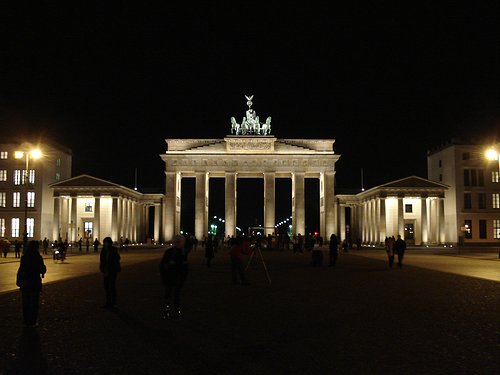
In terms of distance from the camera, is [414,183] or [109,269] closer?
[109,269]

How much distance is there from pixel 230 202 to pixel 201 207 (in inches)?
168

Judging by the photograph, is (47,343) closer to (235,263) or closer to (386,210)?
Answer: (235,263)

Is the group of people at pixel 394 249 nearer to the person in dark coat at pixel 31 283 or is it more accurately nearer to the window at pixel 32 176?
the person in dark coat at pixel 31 283

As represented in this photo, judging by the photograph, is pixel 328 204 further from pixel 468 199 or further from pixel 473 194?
pixel 473 194

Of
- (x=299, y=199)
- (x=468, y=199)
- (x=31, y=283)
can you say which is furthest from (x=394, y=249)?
(x=468, y=199)

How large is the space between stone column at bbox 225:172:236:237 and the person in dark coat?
230ft

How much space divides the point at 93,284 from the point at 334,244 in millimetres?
15488

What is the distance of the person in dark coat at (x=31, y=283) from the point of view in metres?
11.8

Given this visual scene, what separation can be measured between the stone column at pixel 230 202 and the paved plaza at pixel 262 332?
208 feet

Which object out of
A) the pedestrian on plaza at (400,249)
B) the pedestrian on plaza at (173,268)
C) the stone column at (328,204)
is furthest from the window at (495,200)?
the pedestrian on plaza at (173,268)

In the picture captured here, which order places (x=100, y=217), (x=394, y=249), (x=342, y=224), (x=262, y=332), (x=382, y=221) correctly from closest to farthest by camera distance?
(x=262, y=332) → (x=394, y=249) → (x=382, y=221) → (x=100, y=217) → (x=342, y=224)

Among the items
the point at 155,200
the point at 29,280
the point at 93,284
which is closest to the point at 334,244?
the point at 93,284

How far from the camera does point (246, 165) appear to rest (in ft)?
271

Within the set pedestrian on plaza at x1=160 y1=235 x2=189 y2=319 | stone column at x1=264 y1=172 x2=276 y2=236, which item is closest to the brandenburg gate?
stone column at x1=264 y1=172 x2=276 y2=236
